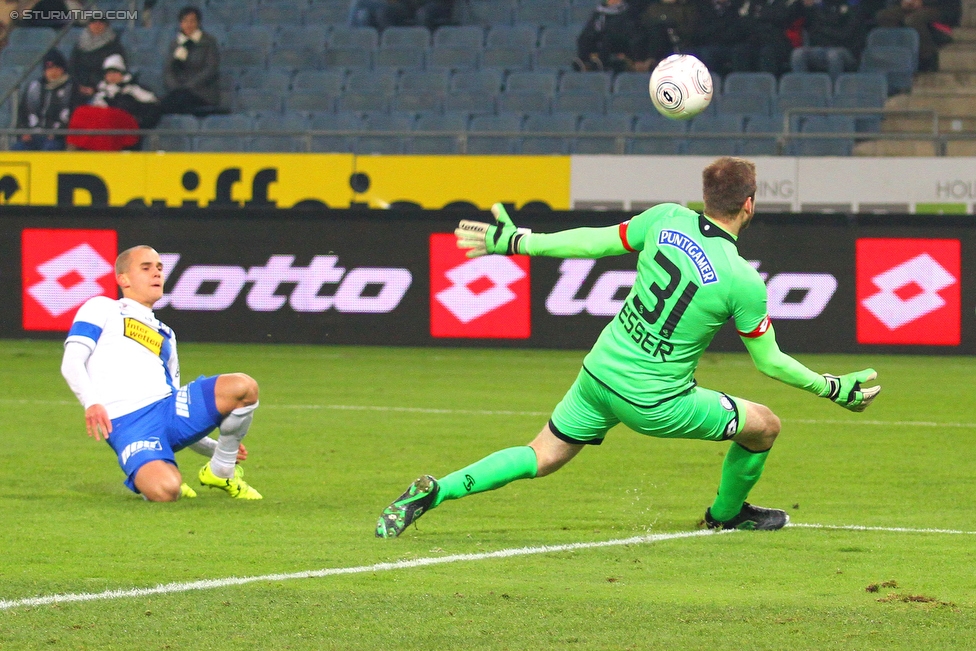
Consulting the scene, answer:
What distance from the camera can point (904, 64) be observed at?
20703 millimetres

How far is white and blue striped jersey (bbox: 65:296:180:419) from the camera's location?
8062 mm

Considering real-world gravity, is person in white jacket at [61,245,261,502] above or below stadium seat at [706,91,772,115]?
below

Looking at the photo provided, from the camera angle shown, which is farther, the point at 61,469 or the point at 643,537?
the point at 61,469

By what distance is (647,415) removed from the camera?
21.9 ft

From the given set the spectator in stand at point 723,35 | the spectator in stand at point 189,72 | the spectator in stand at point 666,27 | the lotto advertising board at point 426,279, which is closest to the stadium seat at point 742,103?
the spectator in stand at point 723,35

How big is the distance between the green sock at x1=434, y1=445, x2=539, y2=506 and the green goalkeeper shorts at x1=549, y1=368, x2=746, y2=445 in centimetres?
19

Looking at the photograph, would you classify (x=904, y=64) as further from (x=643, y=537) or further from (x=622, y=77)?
(x=643, y=537)

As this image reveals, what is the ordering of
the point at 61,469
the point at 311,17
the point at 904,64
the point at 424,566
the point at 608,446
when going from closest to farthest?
1. the point at 424,566
2. the point at 61,469
3. the point at 608,446
4. the point at 904,64
5. the point at 311,17

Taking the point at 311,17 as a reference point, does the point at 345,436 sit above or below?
below

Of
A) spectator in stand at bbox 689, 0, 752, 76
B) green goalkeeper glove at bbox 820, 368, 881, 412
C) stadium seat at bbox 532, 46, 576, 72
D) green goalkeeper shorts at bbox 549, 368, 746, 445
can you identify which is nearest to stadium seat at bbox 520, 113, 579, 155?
stadium seat at bbox 532, 46, 576, 72

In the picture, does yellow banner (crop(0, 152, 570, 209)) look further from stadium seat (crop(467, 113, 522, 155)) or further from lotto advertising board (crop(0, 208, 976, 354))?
lotto advertising board (crop(0, 208, 976, 354))

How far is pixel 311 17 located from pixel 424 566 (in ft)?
60.4

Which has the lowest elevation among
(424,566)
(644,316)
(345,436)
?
(345,436)

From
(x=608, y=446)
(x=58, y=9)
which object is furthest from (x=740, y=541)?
(x=58, y=9)
